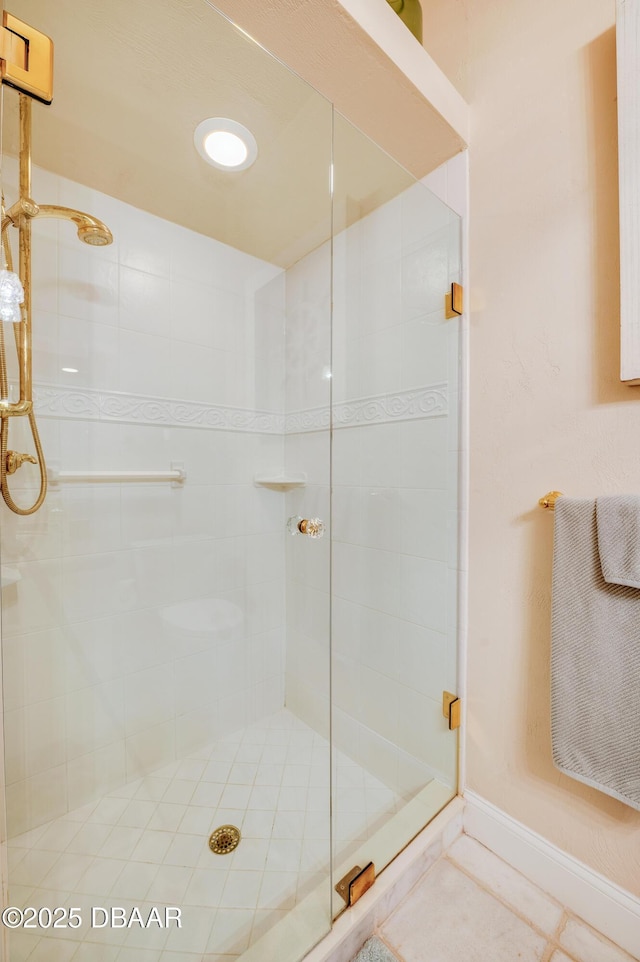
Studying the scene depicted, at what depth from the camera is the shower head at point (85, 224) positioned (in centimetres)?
96

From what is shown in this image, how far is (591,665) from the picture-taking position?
2.69 feet

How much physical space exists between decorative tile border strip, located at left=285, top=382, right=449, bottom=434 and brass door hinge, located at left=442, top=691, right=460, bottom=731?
0.82 meters

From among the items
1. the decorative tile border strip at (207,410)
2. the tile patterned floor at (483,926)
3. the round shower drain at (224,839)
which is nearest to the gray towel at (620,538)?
the decorative tile border strip at (207,410)

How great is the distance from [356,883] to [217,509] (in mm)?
1047

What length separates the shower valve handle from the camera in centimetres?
90

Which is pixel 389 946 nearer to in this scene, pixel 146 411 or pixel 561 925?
pixel 561 925

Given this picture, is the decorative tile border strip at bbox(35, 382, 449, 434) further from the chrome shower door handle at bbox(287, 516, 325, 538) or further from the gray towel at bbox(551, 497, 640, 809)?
the gray towel at bbox(551, 497, 640, 809)

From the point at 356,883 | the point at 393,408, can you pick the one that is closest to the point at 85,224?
the point at 393,408

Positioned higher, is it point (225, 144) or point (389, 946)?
point (225, 144)

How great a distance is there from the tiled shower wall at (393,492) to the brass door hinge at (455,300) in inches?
1.1

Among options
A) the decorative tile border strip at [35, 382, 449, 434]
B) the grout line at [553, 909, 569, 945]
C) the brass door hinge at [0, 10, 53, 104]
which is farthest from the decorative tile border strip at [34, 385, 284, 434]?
the grout line at [553, 909, 569, 945]

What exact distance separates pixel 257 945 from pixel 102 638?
0.80 meters

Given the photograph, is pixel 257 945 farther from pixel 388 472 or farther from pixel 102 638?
pixel 388 472

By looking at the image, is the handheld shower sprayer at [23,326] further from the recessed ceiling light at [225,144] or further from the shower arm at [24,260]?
the recessed ceiling light at [225,144]
